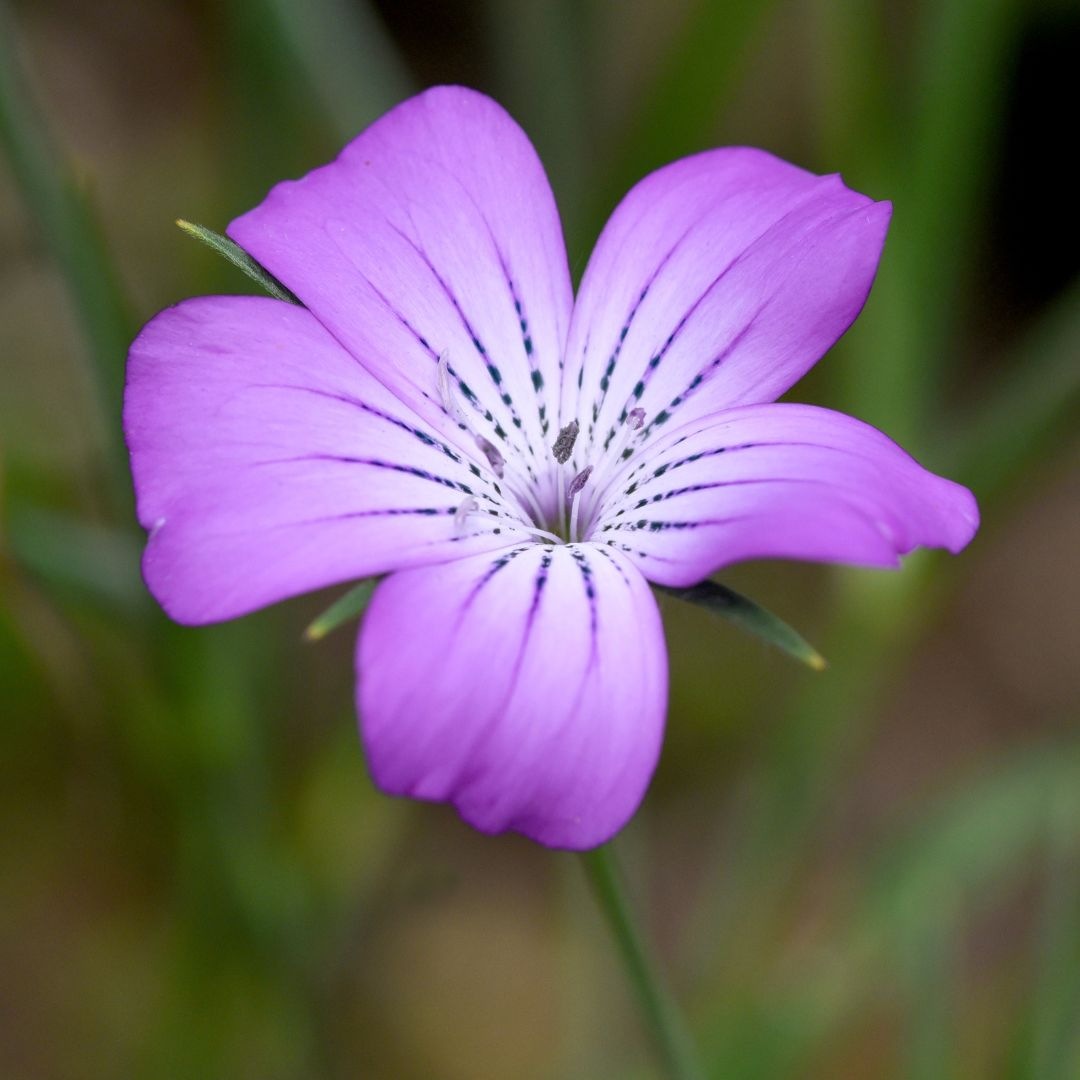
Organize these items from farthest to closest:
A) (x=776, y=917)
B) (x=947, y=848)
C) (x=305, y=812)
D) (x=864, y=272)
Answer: (x=776, y=917) < (x=305, y=812) < (x=947, y=848) < (x=864, y=272)

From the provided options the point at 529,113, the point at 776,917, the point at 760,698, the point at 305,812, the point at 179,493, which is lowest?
the point at 776,917

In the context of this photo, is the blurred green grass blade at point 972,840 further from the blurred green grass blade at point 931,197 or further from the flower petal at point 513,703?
the flower petal at point 513,703

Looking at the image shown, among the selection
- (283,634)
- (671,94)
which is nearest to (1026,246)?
(671,94)

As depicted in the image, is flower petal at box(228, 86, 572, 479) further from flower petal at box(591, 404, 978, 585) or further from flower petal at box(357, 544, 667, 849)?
flower petal at box(357, 544, 667, 849)

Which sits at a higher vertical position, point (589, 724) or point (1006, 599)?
point (589, 724)

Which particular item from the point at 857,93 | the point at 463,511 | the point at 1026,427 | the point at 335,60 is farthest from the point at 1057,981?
the point at 335,60

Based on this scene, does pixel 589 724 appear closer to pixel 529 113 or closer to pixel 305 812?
pixel 305 812

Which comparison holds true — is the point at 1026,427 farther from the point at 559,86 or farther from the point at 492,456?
the point at 492,456

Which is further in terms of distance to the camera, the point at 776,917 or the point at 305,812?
the point at 776,917

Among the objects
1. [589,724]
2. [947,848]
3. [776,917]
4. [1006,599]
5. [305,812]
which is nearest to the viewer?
[589,724]
